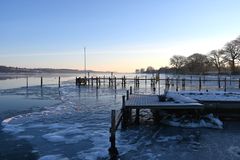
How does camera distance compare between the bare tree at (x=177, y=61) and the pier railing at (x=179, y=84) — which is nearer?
the pier railing at (x=179, y=84)

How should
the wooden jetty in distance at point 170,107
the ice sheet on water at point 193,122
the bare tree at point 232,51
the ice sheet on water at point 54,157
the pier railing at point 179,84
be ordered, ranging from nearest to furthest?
the ice sheet on water at point 54,157 → the wooden jetty in distance at point 170,107 → the ice sheet on water at point 193,122 → the pier railing at point 179,84 → the bare tree at point 232,51

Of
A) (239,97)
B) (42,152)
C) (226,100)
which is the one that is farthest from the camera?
(239,97)

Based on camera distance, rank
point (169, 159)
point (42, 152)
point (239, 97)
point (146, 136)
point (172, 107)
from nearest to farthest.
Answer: point (169, 159)
point (42, 152)
point (146, 136)
point (172, 107)
point (239, 97)

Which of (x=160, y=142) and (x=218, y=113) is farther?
(x=218, y=113)

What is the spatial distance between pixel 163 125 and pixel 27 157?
8466 mm

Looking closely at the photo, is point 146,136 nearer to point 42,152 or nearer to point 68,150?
point 68,150

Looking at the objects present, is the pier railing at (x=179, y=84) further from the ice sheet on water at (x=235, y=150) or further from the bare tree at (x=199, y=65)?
the bare tree at (x=199, y=65)

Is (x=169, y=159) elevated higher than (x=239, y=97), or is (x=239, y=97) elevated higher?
(x=239, y=97)

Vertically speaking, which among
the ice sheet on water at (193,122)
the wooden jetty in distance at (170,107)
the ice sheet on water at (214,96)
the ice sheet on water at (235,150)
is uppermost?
the ice sheet on water at (214,96)

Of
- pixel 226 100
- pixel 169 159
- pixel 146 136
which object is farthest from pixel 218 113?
pixel 169 159

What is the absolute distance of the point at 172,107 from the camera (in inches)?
693

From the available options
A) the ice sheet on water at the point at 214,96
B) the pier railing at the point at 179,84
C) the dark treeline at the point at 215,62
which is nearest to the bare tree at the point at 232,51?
the dark treeline at the point at 215,62

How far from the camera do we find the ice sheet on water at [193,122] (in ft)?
58.0

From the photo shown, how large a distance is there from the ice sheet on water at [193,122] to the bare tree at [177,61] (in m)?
160
